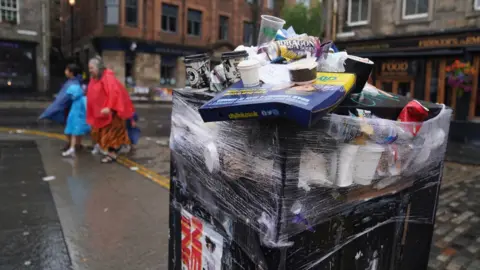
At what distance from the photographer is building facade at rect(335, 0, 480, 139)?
1167 cm

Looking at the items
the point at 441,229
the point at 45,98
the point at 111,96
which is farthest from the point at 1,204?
the point at 45,98

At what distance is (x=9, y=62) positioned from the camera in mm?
24688

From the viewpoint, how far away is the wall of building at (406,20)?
11.7 meters

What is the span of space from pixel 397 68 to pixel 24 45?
2261 centimetres

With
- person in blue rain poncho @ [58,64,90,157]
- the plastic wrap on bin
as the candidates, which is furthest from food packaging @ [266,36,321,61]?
person in blue rain poncho @ [58,64,90,157]

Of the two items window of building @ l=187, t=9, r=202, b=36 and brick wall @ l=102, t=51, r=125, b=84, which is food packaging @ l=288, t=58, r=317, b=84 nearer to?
brick wall @ l=102, t=51, r=125, b=84

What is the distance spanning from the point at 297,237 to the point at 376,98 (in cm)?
102

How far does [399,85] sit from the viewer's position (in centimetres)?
1368

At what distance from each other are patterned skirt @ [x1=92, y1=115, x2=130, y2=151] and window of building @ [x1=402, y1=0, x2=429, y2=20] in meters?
10.5

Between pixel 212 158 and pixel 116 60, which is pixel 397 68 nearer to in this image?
pixel 212 158

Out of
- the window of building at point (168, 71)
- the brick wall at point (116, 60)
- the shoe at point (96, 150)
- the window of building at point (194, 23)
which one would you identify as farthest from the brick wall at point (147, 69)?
the shoe at point (96, 150)

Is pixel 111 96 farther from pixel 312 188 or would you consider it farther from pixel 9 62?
pixel 9 62

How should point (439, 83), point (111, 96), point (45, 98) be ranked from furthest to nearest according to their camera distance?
point (45, 98)
point (439, 83)
point (111, 96)

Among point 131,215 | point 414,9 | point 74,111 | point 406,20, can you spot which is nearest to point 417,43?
point 406,20
